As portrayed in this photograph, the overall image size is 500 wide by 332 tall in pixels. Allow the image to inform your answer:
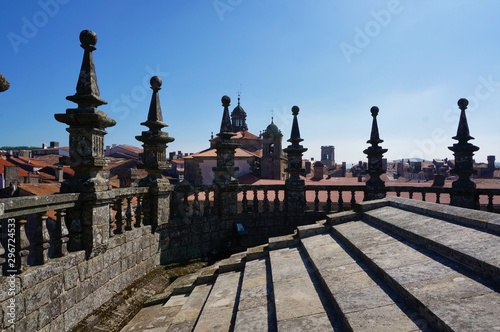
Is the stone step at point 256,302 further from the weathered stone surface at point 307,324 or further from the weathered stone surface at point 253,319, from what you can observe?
the weathered stone surface at point 307,324

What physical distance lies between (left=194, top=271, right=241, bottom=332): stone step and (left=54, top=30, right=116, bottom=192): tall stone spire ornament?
2.51 m

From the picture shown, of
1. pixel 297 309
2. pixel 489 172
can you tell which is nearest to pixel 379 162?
pixel 297 309

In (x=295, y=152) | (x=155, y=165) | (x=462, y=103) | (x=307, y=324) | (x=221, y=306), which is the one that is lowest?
(x=221, y=306)

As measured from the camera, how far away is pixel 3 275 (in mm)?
3650

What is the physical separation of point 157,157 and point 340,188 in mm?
5364

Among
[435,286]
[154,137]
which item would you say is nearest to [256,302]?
[435,286]

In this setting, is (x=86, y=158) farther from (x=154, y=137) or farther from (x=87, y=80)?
(x=154, y=137)

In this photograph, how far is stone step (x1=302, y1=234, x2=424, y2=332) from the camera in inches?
116

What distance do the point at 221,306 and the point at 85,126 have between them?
11.4 feet

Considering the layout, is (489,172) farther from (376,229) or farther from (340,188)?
(376,229)

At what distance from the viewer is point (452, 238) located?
4.30 metres

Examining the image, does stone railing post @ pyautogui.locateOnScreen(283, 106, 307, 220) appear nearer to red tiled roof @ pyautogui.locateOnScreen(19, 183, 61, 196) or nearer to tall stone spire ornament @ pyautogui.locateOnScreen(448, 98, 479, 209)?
tall stone spire ornament @ pyautogui.locateOnScreen(448, 98, 479, 209)

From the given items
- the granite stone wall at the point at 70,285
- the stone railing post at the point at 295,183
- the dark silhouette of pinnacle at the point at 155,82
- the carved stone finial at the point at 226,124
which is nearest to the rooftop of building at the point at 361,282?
the granite stone wall at the point at 70,285

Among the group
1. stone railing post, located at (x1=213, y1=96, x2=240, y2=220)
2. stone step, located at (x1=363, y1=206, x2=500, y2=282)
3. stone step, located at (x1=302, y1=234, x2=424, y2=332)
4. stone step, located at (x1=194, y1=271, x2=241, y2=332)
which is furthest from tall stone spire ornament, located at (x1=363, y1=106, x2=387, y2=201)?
stone step, located at (x1=194, y1=271, x2=241, y2=332)
